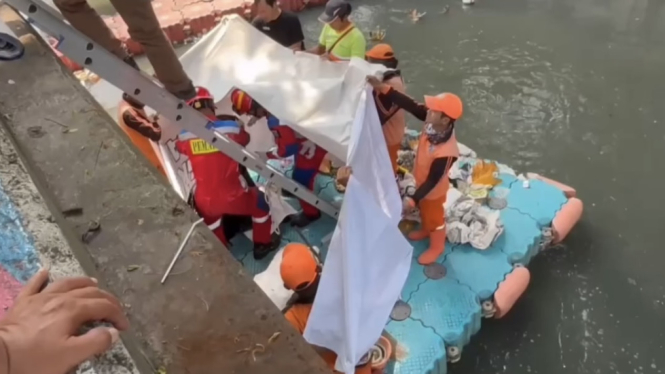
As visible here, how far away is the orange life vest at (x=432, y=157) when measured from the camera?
321 centimetres

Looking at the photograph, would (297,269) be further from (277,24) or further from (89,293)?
(277,24)

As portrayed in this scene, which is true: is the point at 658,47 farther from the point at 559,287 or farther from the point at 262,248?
the point at 262,248

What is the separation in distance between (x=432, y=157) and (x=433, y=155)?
0.01 m

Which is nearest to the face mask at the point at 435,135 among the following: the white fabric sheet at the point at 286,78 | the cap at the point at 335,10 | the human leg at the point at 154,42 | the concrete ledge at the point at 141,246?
the white fabric sheet at the point at 286,78

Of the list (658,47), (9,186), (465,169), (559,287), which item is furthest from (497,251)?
(658,47)

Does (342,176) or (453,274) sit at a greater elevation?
(342,176)

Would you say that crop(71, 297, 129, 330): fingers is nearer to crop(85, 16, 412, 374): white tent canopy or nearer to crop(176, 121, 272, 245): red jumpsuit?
crop(85, 16, 412, 374): white tent canopy

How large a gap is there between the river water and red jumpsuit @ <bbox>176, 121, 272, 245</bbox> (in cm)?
132

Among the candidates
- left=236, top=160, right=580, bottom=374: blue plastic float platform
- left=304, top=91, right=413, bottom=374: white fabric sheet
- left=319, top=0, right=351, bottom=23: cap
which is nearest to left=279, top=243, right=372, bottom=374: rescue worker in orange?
left=304, top=91, right=413, bottom=374: white fabric sheet

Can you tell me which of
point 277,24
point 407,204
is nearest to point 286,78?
point 277,24

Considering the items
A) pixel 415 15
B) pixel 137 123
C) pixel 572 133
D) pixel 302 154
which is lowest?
pixel 572 133

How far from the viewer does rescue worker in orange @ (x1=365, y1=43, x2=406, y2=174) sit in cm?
335

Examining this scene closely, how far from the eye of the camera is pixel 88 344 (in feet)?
3.44

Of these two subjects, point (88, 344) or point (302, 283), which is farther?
point (302, 283)
